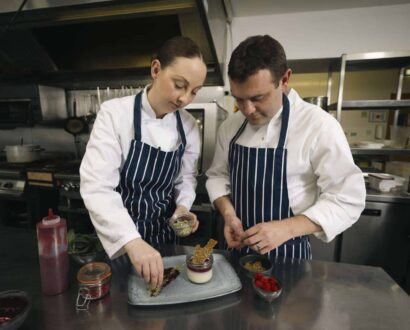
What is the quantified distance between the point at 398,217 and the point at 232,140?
169 cm

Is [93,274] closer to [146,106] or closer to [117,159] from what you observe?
[117,159]

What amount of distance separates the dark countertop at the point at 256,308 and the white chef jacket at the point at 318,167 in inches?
8.0

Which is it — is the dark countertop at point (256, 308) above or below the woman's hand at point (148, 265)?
below

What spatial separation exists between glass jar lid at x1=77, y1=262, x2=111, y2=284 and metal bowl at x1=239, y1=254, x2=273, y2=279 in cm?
47

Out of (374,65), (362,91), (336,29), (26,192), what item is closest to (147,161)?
(26,192)

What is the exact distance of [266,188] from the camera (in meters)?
1.12

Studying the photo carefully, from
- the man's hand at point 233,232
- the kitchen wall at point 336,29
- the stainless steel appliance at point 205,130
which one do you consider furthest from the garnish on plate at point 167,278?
the kitchen wall at point 336,29

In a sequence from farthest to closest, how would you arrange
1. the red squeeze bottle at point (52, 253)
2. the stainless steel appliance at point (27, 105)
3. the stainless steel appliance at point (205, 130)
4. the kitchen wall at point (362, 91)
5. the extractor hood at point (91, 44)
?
1. the kitchen wall at point (362, 91)
2. the stainless steel appliance at point (27, 105)
3. the stainless steel appliance at point (205, 130)
4. the extractor hood at point (91, 44)
5. the red squeeze bottle at point (52, 253)

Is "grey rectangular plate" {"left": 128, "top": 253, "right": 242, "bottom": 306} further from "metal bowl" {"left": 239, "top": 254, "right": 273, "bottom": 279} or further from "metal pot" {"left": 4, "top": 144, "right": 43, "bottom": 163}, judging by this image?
"metal pot" {"left": 4, "top": 144, "right": 43, "bottom": 163}

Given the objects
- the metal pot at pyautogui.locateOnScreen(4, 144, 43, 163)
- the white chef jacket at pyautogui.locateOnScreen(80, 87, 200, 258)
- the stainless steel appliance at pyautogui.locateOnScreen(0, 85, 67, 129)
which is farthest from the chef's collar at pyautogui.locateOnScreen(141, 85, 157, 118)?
the metal pot at pyautogui.locateOnScreen(4, 144, 43, 163)

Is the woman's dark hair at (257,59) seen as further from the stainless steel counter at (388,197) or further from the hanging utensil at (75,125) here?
the hanging utensil at (75,125)

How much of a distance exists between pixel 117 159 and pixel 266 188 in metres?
0.64

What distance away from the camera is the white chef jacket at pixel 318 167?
1.00 m

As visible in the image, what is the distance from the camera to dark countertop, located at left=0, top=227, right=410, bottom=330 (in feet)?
2.34
